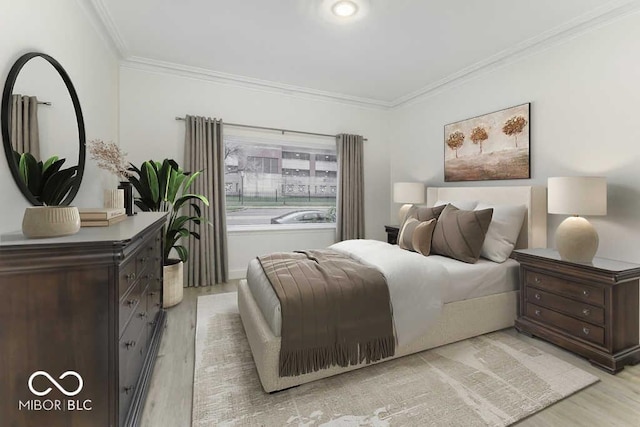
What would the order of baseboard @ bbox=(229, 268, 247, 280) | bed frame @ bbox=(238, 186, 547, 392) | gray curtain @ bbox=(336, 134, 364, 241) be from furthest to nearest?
1. gray curtain @ bbox=(336, 134, 364, 241)
2. baseboard @ bbox=(229, 268, 247, 280)
3. bed frame @ bbox=(238, 186, 547, 392)

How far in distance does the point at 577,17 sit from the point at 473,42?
31.4 inches

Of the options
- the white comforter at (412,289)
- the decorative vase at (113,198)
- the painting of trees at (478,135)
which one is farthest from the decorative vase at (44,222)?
the painting of trees at (478,135)

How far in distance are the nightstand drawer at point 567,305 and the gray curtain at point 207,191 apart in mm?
3410

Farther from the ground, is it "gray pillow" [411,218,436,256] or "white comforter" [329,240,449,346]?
"gray pillow" [411,218,436,256]

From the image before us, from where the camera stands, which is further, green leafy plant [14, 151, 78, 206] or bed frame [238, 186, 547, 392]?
bed frame [238, 186, 547, 392]

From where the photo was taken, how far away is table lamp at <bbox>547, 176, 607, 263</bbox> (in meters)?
2.17

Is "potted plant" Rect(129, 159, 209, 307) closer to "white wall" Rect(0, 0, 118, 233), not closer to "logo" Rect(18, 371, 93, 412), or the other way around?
"white wall" Rect(0, 0, 118, 233)

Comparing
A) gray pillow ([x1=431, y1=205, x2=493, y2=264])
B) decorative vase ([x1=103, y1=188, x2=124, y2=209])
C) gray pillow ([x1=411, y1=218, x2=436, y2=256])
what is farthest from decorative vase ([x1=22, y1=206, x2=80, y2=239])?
gray pillow ([x1=431, y1=205, x2=493, y2=264])

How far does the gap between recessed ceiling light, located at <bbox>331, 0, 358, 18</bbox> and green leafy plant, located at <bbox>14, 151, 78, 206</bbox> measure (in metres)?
2.30

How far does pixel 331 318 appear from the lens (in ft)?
6.00

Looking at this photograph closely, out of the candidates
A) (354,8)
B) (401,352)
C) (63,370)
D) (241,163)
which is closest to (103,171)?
(241,163)

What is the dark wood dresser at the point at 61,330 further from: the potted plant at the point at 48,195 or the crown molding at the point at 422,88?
the crown molding at the point at 422,88

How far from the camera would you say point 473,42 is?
2975mm

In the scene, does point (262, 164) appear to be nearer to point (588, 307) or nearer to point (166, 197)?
point (166, 197)
